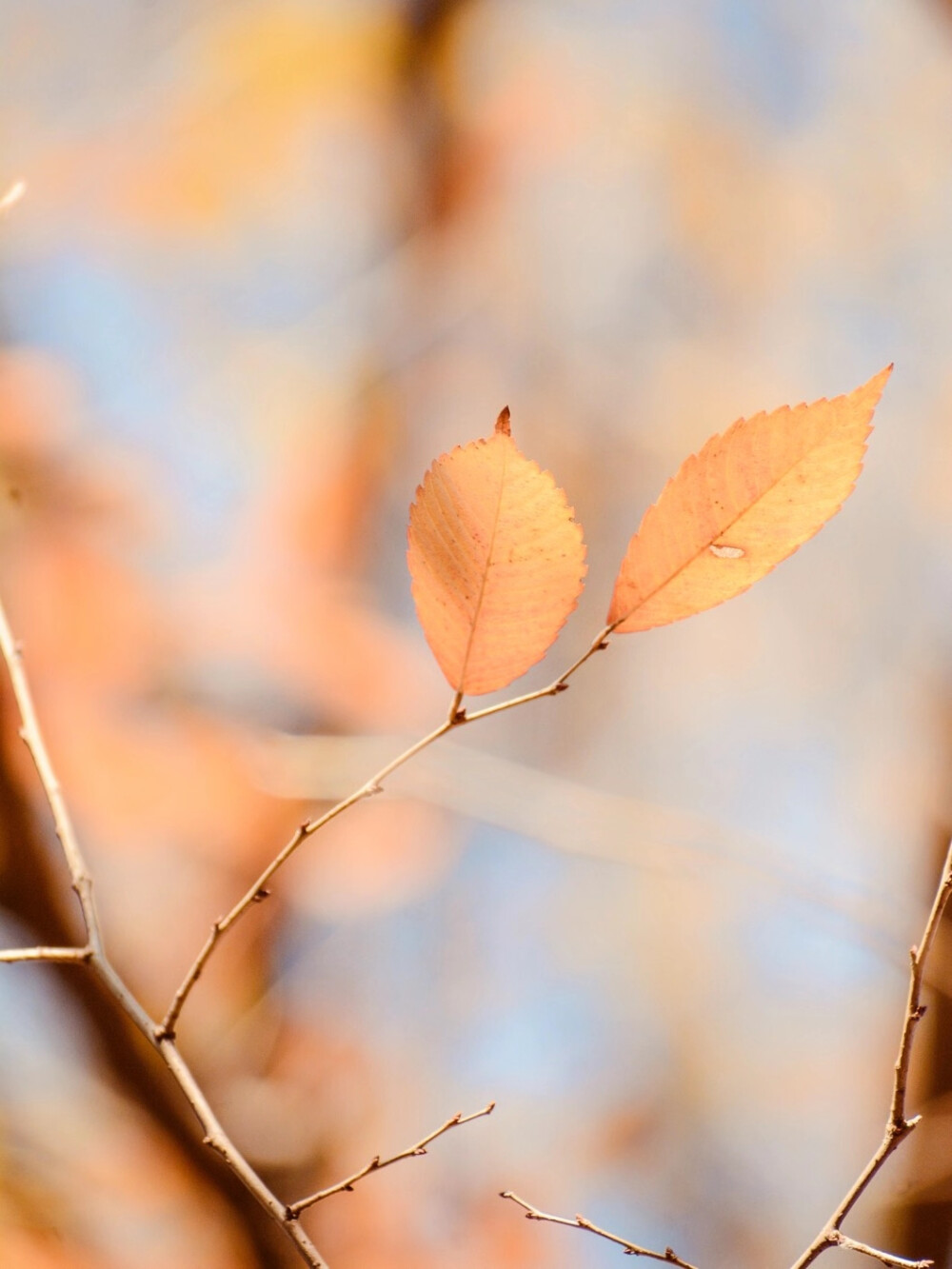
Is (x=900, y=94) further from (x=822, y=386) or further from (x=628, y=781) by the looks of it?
(x=628, y=781)

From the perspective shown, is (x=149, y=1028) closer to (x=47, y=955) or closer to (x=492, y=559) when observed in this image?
(x=47, y=955)

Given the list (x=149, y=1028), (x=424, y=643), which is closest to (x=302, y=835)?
(x=149, y=1028)

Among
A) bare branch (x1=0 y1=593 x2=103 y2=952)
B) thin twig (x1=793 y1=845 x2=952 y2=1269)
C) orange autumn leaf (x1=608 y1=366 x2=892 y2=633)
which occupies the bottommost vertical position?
thin twig (x1=793 y1=845 x2=952 y2=1269)

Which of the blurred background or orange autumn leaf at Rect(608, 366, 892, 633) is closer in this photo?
orange autumn leaf at Rect(608, 366, 892, 633)

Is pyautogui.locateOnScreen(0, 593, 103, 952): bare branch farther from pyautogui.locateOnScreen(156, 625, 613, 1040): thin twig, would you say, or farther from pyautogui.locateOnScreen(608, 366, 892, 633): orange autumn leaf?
pyautogui.locateOnScreen(608, 366, 892, 633): orange autumn leaf

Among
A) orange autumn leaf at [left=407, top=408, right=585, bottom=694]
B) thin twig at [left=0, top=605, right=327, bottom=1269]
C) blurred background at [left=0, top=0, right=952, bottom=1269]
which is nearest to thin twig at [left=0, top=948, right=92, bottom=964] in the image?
thin twig at [left=0, top=605, right=327, bottom=1269]

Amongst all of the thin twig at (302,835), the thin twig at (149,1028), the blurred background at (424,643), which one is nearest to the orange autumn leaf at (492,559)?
the thin twig at (302,835)
